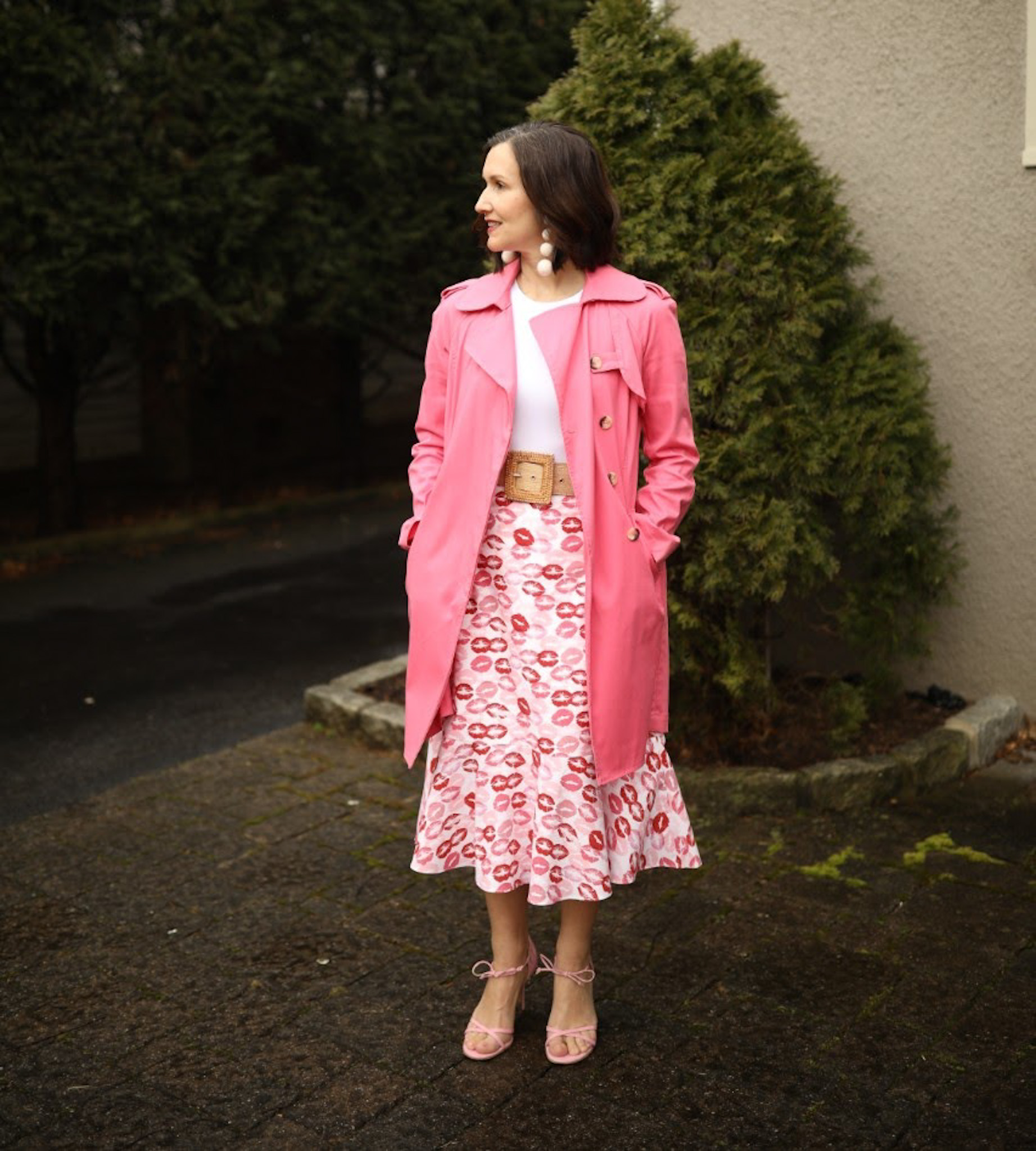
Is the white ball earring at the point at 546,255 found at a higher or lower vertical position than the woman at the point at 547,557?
higher

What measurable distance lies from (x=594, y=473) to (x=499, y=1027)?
1391 mm

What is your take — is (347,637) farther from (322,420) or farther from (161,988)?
(322,420)

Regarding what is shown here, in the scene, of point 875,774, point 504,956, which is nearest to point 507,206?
point 504,956

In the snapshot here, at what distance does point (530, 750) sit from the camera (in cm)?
337

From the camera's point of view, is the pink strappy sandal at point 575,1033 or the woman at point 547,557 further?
the pink strappy sandal at point 575,1033

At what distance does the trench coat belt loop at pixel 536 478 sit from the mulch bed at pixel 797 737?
2055 millimetres

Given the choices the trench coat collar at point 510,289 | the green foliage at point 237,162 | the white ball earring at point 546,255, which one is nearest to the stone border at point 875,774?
the trench coat collar at point 510,289

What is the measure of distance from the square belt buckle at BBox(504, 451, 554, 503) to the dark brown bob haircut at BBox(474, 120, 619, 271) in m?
0.47

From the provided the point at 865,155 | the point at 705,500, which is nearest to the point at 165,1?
the point at 865,155

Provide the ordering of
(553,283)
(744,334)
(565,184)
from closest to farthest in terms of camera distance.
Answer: (565,184), (553,283), (744,334)

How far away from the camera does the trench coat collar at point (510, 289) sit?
326 cm

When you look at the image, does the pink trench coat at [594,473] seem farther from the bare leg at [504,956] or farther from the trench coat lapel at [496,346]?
the bare leg at [504,956]

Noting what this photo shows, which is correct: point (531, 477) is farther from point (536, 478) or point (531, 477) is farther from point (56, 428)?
point (56, 428)

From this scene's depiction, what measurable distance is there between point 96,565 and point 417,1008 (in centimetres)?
675
